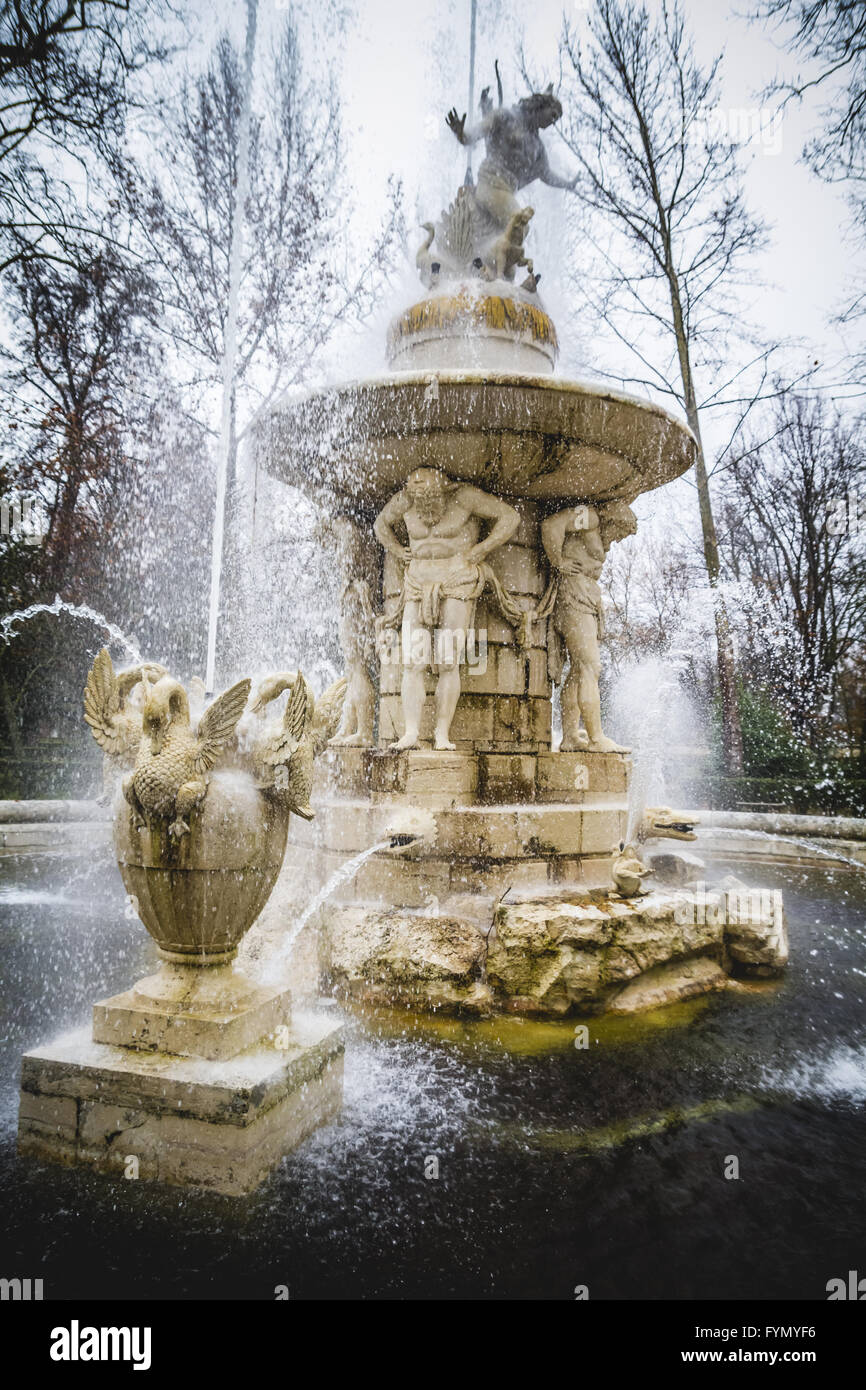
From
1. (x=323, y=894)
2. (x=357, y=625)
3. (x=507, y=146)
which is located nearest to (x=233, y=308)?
(x=507, y=146)

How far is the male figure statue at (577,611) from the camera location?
18.0ft

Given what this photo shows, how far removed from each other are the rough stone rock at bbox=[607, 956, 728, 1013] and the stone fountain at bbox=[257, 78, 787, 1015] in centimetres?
1

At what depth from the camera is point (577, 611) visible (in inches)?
218

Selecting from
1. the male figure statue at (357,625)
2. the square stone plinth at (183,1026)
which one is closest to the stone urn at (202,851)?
the square stone plinth at (183,1026)

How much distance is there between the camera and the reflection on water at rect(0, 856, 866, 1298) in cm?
192

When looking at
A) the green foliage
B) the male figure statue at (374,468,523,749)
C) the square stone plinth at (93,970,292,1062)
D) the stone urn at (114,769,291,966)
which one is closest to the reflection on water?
the square stone plinth at (93,970,292,1062)

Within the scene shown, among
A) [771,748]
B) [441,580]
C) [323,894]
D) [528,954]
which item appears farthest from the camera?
[771,748]

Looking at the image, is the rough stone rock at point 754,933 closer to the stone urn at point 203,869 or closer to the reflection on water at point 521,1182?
the reflection on water at point 521,1182

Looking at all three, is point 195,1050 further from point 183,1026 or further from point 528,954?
point 528,954

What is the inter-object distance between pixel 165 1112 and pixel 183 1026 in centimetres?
23

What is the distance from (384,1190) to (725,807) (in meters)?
11.6

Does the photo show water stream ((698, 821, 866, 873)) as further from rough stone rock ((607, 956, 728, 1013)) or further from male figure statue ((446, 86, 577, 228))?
male figure statue ((446, 86, 577, 228))

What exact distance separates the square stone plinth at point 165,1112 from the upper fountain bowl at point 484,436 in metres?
3.54
